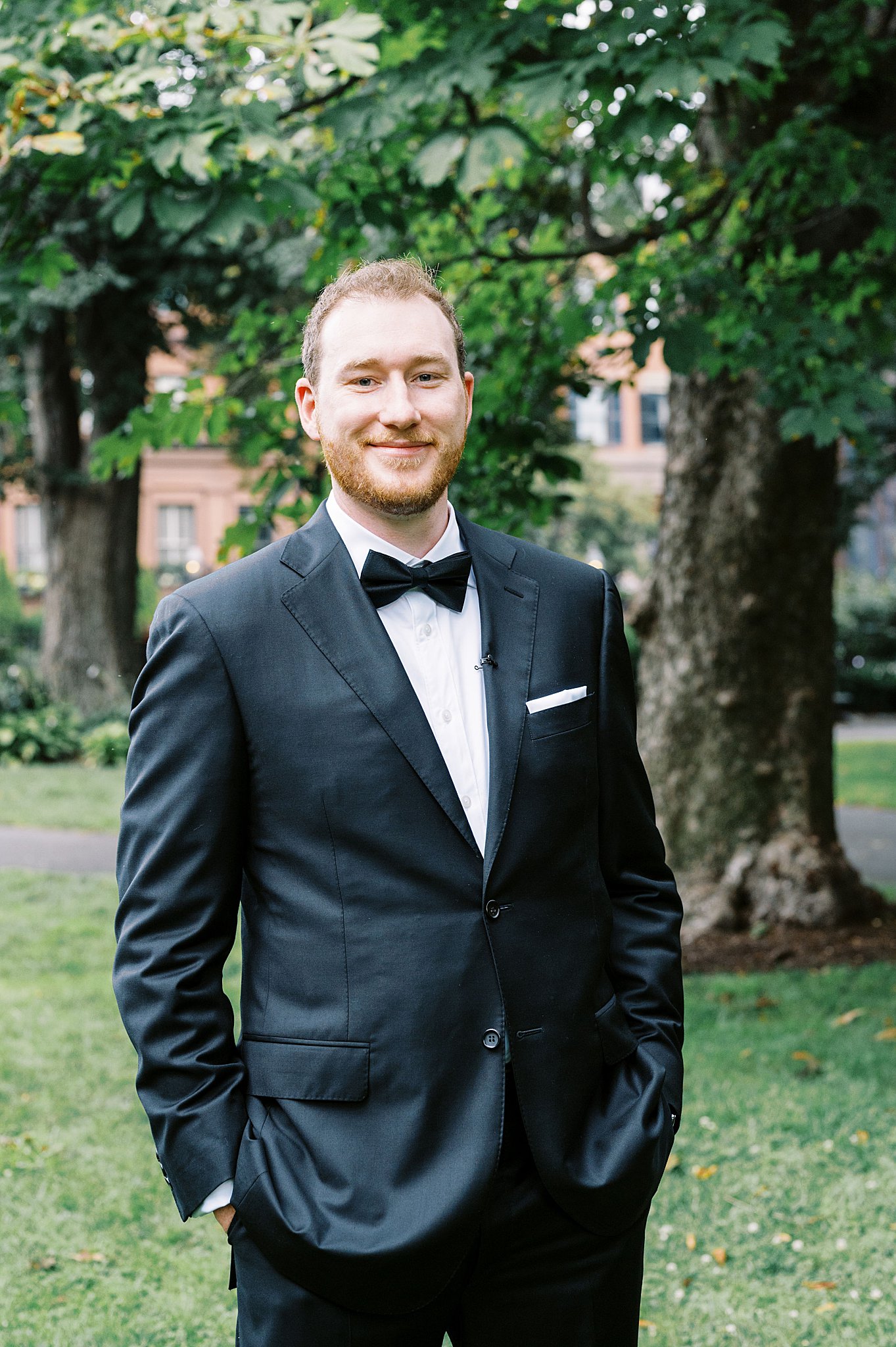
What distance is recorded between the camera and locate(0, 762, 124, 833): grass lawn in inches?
489

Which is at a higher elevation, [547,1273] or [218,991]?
[218,991]

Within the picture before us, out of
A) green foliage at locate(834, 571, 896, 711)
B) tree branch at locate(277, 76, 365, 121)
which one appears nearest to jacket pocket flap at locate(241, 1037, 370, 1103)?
tree branch at locate(277, 76, 365, 121)

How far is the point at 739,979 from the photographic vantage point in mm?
6922

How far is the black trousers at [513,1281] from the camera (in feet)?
6.65

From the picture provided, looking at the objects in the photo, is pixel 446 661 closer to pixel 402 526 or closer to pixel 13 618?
pixel 402 526

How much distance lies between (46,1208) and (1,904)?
16.3ft

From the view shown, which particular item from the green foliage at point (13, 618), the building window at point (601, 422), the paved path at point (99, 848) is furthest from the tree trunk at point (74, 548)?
the building window at point (601, 422)

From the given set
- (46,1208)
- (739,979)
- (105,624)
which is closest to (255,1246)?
(46,1208)

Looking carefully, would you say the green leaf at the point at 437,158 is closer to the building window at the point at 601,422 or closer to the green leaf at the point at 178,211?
the green leaf at the point at 178,211

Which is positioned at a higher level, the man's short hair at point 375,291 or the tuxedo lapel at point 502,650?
the man's short hair at point 375,291

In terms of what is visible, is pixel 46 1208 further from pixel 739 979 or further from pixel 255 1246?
pixel 739 979

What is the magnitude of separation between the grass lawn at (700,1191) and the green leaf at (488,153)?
350 cm

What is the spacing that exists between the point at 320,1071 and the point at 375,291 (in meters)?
1.27

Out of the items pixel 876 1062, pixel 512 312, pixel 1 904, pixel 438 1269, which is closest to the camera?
pixel 438 1269
